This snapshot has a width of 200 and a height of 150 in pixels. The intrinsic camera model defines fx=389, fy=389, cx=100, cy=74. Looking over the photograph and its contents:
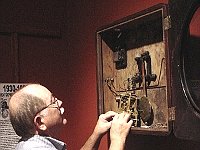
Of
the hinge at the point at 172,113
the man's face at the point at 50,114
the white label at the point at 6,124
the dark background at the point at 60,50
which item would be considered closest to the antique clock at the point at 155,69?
the hinge at the point at 172,113

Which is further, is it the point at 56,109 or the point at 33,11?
the point at 33,11

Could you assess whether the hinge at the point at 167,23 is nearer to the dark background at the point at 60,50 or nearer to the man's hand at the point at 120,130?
the man's hand at the point at 120,130

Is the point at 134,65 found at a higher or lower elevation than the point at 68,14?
lower

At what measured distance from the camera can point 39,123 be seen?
165cm

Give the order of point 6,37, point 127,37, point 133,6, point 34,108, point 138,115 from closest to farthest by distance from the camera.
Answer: point 34,108, point 138,115, point 127,37, point 133,6, point 6,37

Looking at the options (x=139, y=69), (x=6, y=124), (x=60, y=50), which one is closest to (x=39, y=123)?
(x=139, y=69)

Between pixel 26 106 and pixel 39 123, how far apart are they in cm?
10

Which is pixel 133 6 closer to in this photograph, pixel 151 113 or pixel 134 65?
pixel 134 65

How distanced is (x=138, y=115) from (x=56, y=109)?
366mm

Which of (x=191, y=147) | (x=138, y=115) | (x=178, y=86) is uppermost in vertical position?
(x=178, y=86)

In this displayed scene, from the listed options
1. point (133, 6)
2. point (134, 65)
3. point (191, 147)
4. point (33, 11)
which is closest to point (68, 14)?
point (33, 11)

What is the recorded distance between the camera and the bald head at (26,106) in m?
1.61

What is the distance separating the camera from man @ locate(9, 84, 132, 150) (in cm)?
161

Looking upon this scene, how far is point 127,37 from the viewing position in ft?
6.25
